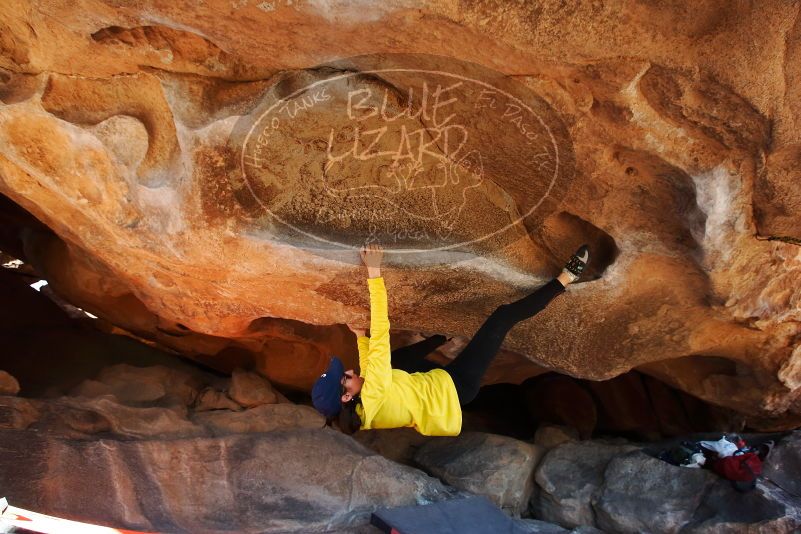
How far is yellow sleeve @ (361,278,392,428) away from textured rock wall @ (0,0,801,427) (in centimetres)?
A: 42

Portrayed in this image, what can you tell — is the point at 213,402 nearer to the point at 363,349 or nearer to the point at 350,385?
the point at 363,349

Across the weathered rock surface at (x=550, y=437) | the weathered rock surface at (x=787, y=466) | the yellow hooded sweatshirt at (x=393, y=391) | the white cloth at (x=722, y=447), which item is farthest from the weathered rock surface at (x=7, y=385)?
the weathered rock surface at (x=787, y=466)

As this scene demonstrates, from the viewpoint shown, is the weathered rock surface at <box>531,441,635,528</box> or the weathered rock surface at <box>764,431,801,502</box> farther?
the weathered rock surface at <box>531,441,635,528</box>

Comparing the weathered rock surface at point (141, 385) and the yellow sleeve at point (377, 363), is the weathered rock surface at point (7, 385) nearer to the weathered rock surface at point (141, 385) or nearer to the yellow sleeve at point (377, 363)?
the weathered rock surface at point (141, 385)

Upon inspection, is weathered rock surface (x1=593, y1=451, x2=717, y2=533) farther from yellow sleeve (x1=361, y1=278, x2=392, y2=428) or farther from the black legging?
yellow sleeve (x1=361, y1=278, x2=392, y2=428)

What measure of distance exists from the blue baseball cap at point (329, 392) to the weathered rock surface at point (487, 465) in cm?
124

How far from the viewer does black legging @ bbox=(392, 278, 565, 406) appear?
2.54 m

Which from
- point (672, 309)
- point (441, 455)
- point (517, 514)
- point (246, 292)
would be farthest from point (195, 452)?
point (672, 309)

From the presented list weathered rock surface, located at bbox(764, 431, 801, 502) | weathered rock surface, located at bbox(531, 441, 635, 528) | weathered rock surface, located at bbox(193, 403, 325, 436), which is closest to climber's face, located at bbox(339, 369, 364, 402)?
weathered rock surface, located at bbox(193, 403, 325, 436)

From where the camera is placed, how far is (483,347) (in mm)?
2578

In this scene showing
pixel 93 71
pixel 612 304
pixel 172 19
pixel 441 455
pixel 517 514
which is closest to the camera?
pixel 172 19

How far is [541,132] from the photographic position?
7.52 feet

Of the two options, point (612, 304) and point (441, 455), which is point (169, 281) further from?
point (612, 304)

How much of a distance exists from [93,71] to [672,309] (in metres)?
2.42
